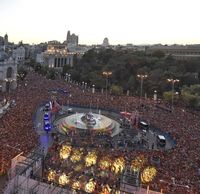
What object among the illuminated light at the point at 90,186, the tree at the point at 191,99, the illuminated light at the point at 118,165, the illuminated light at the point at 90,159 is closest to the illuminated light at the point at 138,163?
the illuminated light at the point at 118,165

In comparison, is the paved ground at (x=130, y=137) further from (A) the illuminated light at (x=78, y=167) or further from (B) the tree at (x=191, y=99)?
(B) the tree at (x=191, y=99)

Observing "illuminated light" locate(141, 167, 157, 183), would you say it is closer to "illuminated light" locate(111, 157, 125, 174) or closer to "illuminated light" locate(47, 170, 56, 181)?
"illuminated light" locate(111, 157, 125, 174)

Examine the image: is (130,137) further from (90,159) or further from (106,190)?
(106,190)

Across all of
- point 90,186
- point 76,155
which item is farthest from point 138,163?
point 90,186

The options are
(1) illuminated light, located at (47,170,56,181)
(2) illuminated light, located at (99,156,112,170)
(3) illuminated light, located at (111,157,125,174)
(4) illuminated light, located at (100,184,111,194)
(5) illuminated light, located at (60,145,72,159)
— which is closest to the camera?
(4) illuminated light, located at (100,184,111,194)

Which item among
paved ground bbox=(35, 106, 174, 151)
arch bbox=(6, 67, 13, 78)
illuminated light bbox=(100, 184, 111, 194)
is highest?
arch bbox=(6, 67, 13, 78)

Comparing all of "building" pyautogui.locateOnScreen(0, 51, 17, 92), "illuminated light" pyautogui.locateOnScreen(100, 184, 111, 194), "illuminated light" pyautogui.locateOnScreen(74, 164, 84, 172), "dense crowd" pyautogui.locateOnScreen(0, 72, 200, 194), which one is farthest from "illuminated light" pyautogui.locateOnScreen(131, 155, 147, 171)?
"building" pyautogui.locateOnScreen(0, 51, 17, 92)

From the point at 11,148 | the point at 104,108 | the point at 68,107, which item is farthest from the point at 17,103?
the point at 11,148
